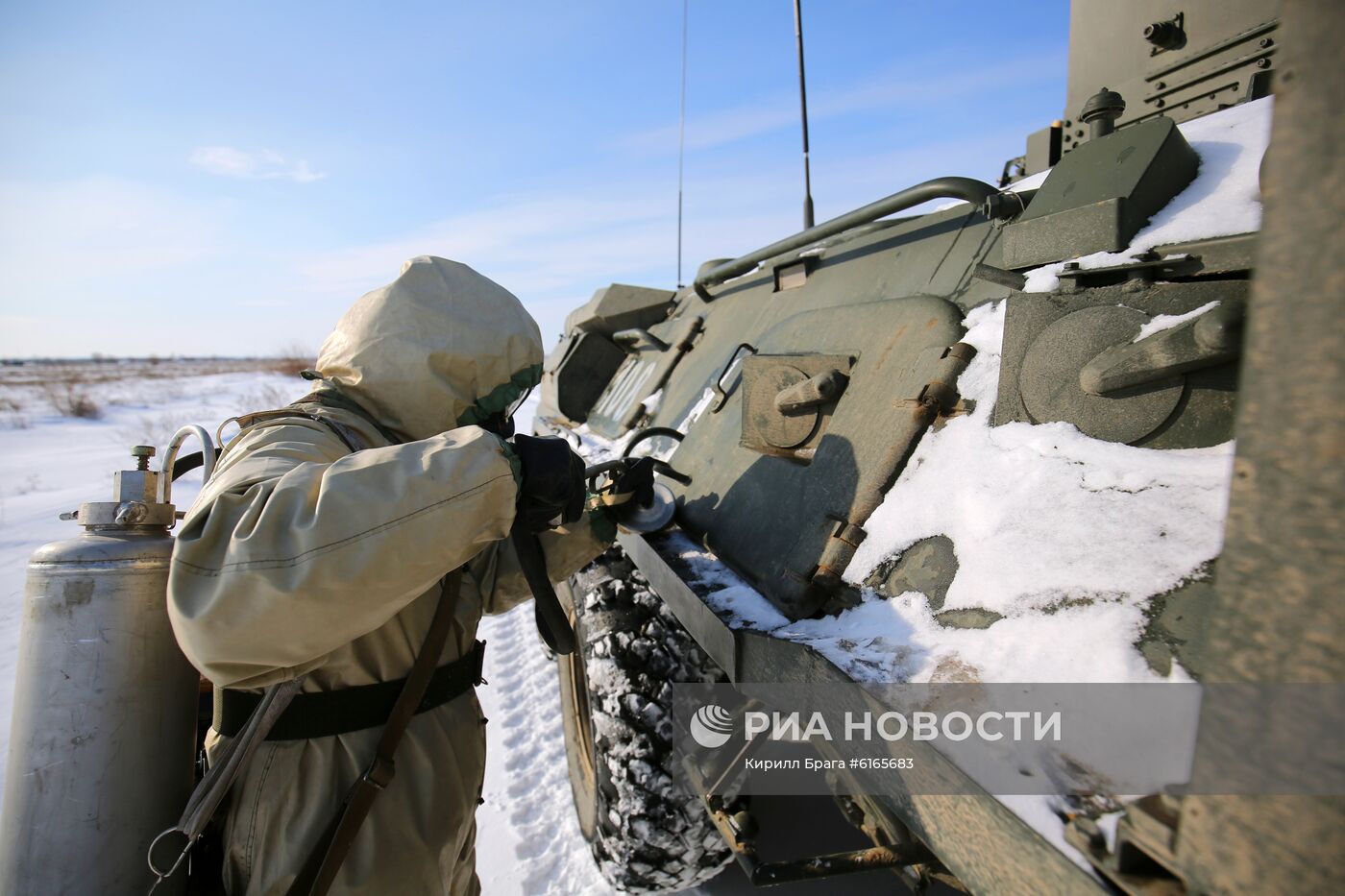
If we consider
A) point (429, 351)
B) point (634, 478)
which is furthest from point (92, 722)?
point (634, 478)

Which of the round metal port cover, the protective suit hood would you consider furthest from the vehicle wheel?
the round metal port cover

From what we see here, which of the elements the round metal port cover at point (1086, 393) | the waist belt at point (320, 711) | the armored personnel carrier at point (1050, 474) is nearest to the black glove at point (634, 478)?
the armored personnel carrier at point (1050, 474)

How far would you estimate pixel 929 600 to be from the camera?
1.45 metres

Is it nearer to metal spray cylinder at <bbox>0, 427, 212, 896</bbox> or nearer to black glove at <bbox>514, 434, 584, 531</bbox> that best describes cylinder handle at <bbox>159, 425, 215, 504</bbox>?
metal spray cylinder at <bbox>0, 427, 212, 896</bbox>

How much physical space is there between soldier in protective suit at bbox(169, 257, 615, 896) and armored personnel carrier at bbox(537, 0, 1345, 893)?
23.9 inches

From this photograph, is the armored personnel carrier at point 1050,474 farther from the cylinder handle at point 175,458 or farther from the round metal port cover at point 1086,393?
the cylinder handle at point 175,458

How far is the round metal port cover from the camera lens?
1338 millimetres

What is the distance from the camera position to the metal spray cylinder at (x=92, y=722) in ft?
4.81

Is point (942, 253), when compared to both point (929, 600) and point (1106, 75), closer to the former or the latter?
point (929, 600)

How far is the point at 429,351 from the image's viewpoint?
174cm

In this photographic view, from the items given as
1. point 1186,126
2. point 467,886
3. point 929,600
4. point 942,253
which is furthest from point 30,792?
point 1186,126

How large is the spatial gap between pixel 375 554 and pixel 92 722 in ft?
2.41

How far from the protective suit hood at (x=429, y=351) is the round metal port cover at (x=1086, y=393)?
1110 millimetres

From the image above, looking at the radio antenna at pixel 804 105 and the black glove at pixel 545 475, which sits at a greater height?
the radio antenna at pixel 804 105
